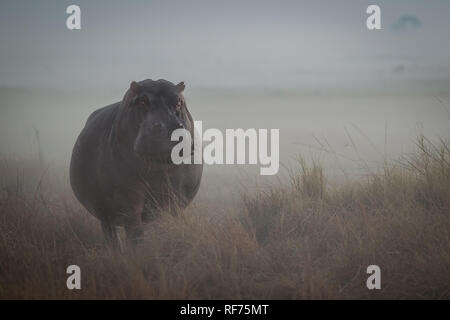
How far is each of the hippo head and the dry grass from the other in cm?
80

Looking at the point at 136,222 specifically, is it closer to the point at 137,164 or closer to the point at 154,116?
the point at 137,164

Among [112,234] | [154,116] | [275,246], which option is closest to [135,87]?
[154,116]

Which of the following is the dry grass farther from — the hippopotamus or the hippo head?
the hippo head

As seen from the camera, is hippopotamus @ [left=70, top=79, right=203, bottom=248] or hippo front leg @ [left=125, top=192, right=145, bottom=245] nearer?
hippopotamus @ [left=70, top=79, right=203, bottom=248]

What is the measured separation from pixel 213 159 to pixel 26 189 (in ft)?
11.2

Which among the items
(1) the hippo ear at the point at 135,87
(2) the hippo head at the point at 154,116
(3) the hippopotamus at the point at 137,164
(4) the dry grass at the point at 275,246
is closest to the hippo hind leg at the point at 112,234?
(3) the hippopotamus at the point at 137,164

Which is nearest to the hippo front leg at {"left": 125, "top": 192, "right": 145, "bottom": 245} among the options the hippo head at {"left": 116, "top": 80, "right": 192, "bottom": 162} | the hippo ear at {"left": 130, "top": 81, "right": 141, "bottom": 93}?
the hippo head at {"left": 116, "top": 80, "right": 192, "bottom": 162}

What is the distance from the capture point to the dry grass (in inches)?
145

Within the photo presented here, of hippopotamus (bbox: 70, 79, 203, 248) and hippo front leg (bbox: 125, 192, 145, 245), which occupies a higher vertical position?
hippopotamus (bbox: 70, 79, 203, 248)

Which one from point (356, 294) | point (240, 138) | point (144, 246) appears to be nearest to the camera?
point (356, 294)

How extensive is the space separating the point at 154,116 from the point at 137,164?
0.53 meters
